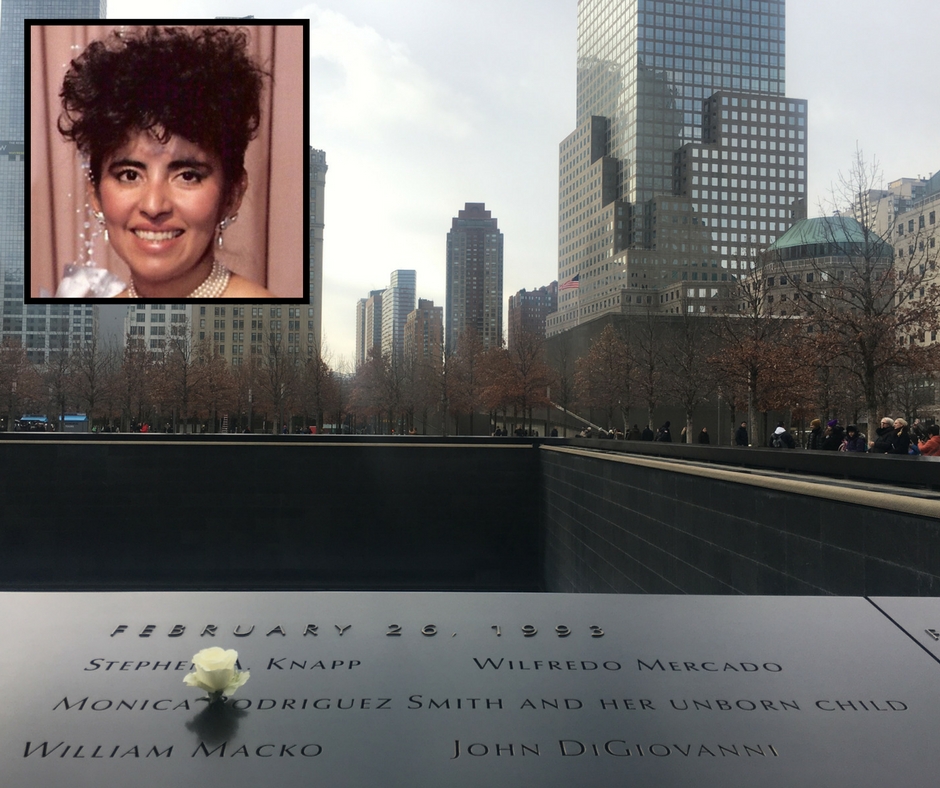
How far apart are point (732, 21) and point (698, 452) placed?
12232 cm

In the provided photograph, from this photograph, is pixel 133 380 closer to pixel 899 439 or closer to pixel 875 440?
pixel 875 440

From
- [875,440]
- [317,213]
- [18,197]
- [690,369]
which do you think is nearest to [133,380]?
[317,213]

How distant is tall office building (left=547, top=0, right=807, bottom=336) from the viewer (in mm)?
104188

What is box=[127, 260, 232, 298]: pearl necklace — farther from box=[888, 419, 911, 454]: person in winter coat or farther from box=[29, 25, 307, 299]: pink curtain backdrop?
box=[888, 419, 911, 454]: person in winter coat

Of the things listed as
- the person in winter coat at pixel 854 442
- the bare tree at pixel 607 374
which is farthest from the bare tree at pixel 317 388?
the person in winter coat at pixel 854 442

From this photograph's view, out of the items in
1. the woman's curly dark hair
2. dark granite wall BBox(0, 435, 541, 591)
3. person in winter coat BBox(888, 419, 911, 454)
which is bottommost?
dark granite wall BBox(0, 435, 541, 591)

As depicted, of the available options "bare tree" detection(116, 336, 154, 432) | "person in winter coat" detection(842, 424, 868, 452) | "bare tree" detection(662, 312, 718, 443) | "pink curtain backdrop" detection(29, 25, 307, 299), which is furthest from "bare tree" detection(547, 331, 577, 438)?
"pink curtain backdrop" detection(29, 25, 307, 299)

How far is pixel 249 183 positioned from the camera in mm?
5812

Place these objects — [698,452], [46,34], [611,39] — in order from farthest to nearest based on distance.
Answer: [611,39]
[698,452]
[46,34]

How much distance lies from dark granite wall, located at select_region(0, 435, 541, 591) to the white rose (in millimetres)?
15306

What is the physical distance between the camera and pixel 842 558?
5129 mm

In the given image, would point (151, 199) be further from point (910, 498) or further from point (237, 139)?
point (910, 498)

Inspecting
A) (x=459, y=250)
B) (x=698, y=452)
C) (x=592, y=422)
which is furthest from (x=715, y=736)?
(x=459, y=250)

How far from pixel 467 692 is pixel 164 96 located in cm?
522
